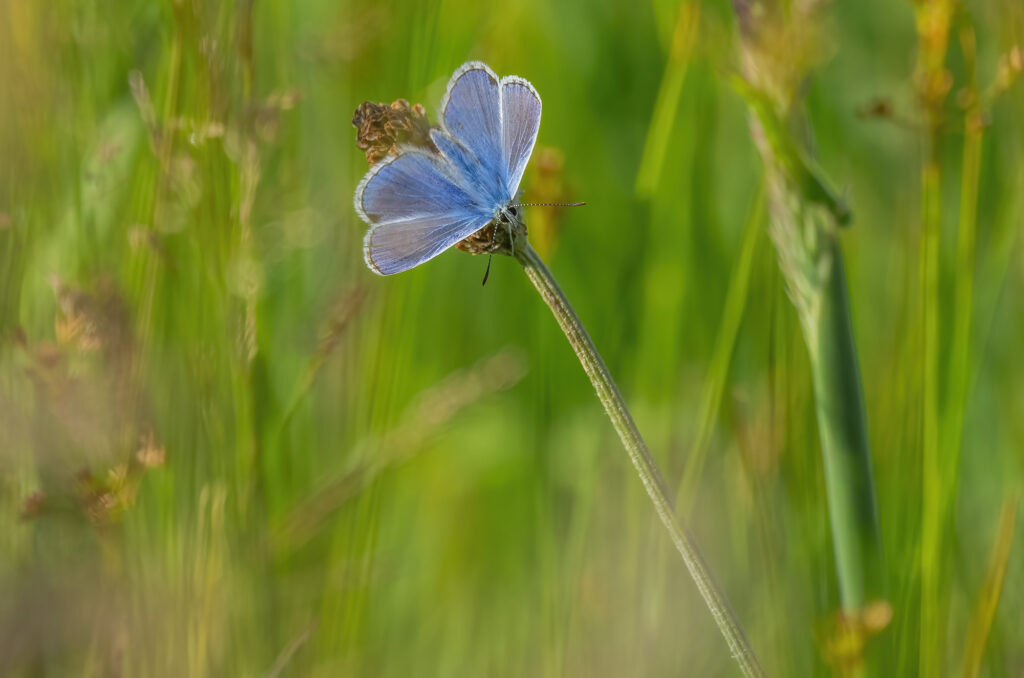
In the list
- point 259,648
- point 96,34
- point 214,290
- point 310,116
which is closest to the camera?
point 259,648

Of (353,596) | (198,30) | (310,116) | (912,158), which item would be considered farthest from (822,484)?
(310,116)

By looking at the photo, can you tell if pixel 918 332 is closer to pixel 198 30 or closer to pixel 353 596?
pixel 353 596

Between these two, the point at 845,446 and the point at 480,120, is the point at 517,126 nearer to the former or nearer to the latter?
the point at 480,120

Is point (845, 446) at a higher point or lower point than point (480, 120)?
lower

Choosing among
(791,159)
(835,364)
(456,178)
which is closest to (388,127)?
(456,178)

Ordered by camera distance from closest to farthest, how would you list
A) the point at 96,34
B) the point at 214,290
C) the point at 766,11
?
the point at 766,11
the point at 214,290
the point at 96,34

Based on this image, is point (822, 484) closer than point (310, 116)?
Yes
